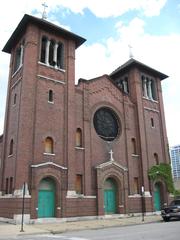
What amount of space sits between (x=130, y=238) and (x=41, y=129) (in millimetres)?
14325

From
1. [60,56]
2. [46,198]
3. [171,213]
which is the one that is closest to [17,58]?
[60,56]

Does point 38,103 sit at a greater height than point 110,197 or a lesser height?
greater

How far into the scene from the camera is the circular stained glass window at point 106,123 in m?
29.4

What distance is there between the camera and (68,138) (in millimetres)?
25516

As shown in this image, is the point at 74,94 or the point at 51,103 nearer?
the point at 51,103

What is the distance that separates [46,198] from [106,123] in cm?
1087

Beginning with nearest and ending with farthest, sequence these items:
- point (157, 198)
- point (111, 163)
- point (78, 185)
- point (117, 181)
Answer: point (78, 185) < point (111, 163) < point (117, 181) < point (157, 198)

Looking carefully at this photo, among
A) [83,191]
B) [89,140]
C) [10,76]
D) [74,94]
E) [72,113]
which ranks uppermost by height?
[10,76]

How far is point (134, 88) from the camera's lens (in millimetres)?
34312

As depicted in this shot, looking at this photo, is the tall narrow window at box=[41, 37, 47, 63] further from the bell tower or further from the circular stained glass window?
the circular stained glass window

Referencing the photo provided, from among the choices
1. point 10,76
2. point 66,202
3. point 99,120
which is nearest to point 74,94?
point 99,120

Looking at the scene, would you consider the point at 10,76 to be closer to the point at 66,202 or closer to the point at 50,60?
the point at 50,60

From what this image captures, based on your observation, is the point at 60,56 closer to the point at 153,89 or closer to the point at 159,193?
the point at 153,89

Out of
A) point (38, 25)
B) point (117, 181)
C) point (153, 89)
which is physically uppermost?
point (38, 25)
